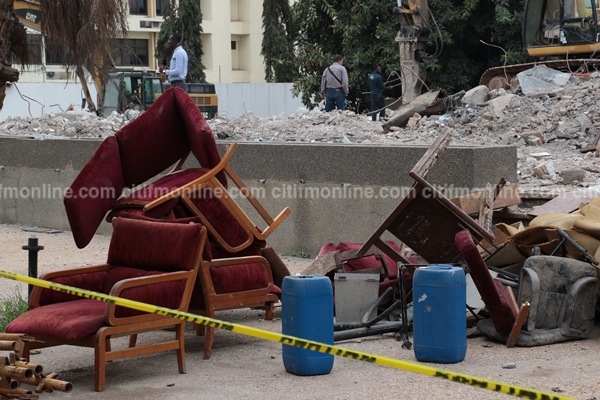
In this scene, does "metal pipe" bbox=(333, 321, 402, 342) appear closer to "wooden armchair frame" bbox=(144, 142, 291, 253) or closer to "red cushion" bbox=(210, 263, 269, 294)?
"red cushion" bbox=(210, 263, 269, 294)

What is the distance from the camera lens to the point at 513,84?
19656 mm

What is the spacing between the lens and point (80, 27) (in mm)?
7066

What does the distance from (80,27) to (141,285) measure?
8.22ft

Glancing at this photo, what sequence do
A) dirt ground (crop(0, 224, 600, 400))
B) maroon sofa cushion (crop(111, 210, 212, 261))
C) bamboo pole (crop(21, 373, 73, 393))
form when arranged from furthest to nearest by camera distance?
maroon sofa cushion (crop(111, 210, 212, 261)) < dirt ground (crop(0, 224, 600, 400)) < bamboo pole (crop(21, 373, 73, 393))

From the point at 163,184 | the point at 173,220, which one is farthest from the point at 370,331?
the point at 163,184

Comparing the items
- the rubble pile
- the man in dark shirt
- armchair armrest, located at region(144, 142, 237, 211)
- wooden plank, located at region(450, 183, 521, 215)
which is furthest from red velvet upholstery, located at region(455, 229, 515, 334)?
the man in dark shirt

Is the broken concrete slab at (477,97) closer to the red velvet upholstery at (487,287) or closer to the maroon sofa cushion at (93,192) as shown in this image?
the maroon sofa cushion at (93,192)

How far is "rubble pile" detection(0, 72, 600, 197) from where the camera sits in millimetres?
13625

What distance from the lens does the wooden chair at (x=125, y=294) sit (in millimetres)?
5270

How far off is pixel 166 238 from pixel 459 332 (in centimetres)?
195

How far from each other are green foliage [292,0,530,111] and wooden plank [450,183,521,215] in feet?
72.7

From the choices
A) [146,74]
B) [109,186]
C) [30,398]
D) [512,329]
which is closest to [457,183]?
[512,329]

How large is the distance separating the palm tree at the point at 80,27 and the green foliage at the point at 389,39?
2411 centimetres

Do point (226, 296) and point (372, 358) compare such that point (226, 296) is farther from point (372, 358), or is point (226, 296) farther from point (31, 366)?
point (372, 358)
